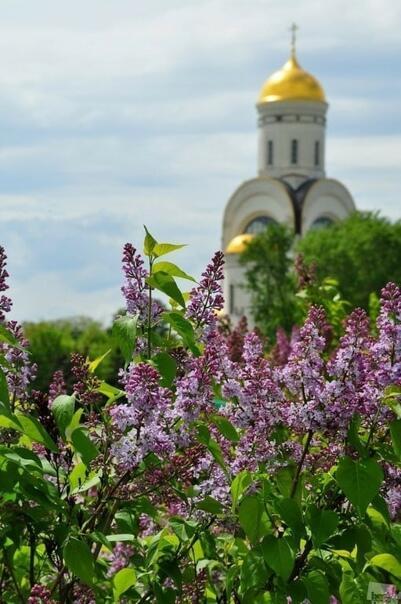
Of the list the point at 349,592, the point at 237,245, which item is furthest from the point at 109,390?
the point at 237,245

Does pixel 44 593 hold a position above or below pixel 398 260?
below

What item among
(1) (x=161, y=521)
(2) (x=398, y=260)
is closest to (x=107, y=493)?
(1) (x=161, y=521)

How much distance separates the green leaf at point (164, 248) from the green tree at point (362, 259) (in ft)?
136

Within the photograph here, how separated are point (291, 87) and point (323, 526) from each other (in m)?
63.0

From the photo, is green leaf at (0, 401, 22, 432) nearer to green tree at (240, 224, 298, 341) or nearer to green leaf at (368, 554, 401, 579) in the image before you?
green leaf at (368, 554, 401, 579)

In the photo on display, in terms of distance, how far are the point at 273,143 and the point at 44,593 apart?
63.5 meters

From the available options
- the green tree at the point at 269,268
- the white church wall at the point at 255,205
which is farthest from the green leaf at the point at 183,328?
the white church wall at the point at 255,205

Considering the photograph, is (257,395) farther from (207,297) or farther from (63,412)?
(63,412)

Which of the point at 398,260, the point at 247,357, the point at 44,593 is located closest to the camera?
the point at 44,593

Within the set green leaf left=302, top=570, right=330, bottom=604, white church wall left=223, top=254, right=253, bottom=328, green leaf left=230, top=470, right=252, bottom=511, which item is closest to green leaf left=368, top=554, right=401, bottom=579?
green leaf left=302, top=570, right=330, bottom=604

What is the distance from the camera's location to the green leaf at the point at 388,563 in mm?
3404

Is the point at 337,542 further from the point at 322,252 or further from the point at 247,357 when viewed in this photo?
the point at 322,252

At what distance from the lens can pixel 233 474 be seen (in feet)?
12.1

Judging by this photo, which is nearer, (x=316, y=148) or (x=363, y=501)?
(x=363, y=501)
